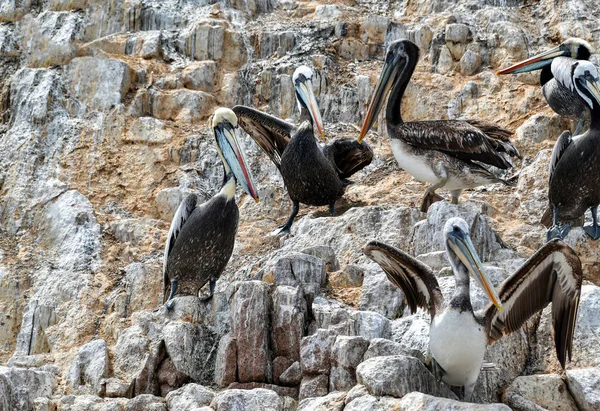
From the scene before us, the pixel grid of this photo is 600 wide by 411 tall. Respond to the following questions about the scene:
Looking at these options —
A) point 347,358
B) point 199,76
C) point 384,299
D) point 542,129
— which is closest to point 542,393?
point 347,358

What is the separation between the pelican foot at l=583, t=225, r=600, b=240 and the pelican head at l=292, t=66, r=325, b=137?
10.7 feet

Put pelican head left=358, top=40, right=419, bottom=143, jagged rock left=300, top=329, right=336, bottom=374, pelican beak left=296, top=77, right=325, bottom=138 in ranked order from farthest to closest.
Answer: pelican beak left=296, top=77, right=325, bottom=138 → pelican head left=358, top=40, right=419, bottom=143 → jagged rock left=300, top=329, right=336, bottom=374

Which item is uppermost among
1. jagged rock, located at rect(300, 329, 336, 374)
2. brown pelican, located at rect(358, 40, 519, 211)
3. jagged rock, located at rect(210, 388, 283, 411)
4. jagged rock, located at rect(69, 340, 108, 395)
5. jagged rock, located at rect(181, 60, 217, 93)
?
brown pelican, located at rect(358, 40, 519, 211)

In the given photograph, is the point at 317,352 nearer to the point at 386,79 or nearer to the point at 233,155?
the point at 233,155

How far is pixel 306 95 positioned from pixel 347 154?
2.80ft

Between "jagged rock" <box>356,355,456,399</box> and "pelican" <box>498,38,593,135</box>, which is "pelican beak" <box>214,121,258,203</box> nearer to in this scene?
"jagged rock" <box>356,355,456,399</box>

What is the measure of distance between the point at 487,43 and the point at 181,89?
14.4 ft

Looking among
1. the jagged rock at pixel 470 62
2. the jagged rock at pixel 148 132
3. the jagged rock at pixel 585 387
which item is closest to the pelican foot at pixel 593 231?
the jagged rock at pixel 585 387

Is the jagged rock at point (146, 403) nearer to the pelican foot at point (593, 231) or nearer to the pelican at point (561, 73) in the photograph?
the pelican foot at point (593, 231)

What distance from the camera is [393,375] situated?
5.76 metres

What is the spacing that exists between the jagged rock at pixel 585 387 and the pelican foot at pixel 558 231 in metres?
2.01

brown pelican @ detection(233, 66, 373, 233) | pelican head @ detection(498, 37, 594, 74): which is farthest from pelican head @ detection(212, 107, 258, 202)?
pelican head @ detection(498, 37, 594, 74)

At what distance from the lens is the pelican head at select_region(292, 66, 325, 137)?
10662 mm

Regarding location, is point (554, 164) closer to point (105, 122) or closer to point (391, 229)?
point (391, 229)
